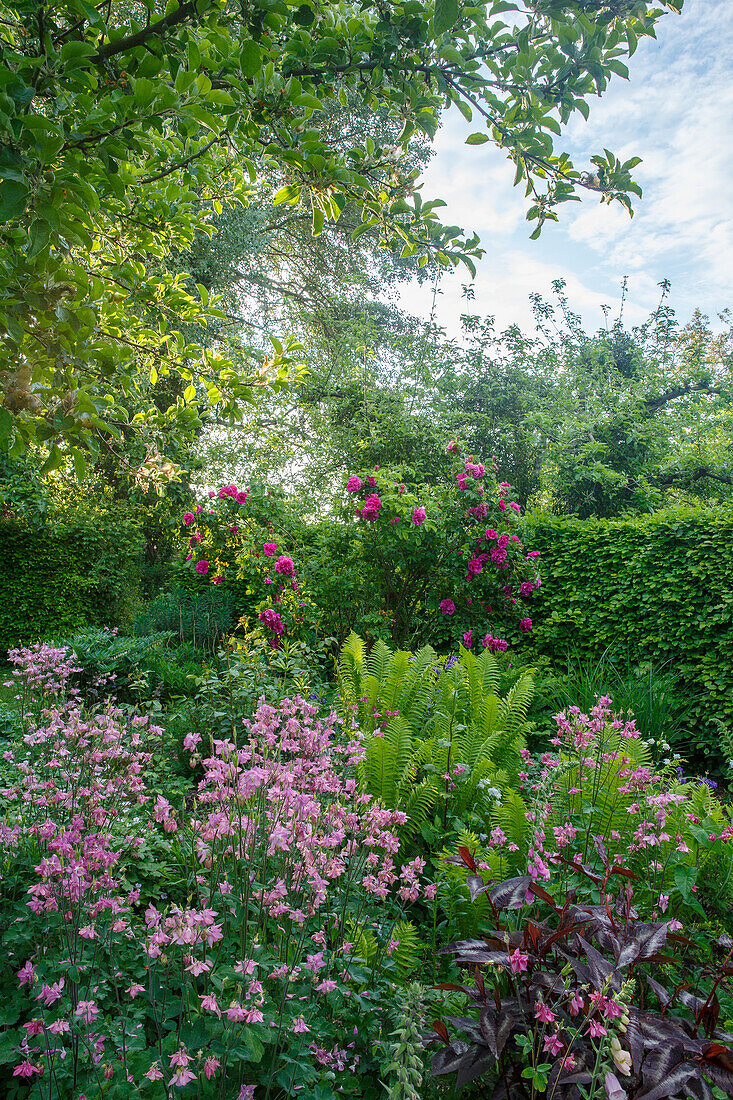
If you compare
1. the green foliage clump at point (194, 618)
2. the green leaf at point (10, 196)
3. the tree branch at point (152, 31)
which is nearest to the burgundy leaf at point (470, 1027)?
the green leaf at point (10, 196)

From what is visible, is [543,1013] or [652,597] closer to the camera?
[543,1013]

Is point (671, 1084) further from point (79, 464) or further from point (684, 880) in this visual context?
point (79, 464)

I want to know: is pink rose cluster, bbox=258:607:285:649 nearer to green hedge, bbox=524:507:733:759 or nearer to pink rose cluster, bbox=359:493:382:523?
pink rose cluster, bbox=359:493:382:523

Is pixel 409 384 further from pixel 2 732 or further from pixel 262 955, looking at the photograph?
pixel 262 955

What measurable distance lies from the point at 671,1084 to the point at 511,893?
0.48 metres

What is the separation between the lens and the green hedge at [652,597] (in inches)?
215

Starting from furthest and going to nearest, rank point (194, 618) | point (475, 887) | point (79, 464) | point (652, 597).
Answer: point (194, 618) < point (652, 597) < point (79, 464) < point (475, 887)

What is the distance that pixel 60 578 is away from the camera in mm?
9086

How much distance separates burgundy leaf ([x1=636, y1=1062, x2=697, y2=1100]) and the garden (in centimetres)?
3

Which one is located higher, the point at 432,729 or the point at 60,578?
the point at 60,578

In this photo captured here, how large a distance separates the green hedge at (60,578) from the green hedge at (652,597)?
6556 mm

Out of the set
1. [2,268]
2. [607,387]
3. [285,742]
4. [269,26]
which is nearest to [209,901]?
[285,742]

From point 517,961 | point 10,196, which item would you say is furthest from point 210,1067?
point 10,196

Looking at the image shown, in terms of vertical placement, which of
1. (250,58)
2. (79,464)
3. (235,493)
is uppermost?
(250,58)
